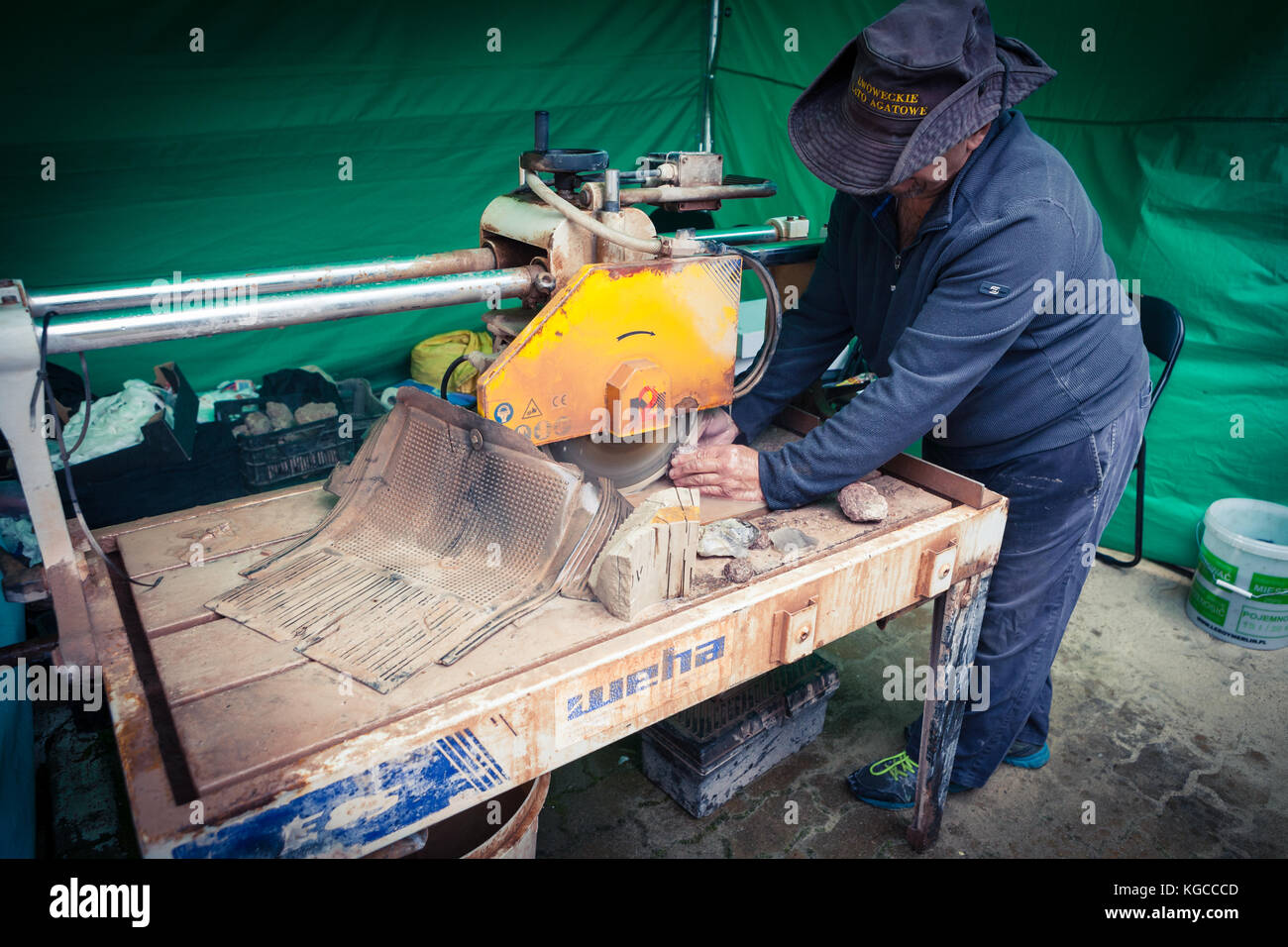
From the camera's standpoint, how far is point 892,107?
1643 millimetres

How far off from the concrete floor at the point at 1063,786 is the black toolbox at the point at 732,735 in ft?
0.22

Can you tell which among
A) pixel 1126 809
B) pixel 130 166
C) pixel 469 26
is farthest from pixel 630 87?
pixel 1126 809

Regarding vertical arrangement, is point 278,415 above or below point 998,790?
above

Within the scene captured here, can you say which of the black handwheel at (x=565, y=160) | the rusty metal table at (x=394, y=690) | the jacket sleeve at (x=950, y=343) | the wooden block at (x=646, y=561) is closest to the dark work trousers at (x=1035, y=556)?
the rusty metal table at (x=394, y=690)

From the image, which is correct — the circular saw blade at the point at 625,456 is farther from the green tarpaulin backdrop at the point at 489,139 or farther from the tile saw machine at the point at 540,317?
the green tarpaulin backdrop at the point at 489,139

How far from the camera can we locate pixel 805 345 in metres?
2.33

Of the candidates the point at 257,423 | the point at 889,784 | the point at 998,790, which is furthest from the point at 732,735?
the point at 257,423

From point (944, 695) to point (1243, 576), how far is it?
183 cm

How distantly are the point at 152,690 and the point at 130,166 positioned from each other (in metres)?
3.17

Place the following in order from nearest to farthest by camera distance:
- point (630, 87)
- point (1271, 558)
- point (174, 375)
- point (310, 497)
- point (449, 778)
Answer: point (449, 778) < point (310, 497) < point (1271, 558) < point (174, 375) < point (630, 87)

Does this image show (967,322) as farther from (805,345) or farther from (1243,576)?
(1243,576)

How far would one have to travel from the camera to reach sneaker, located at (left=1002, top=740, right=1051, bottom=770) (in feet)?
8.71

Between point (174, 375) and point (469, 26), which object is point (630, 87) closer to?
point (469, 26)

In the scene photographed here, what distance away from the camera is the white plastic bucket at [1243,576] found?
315 centimetres
